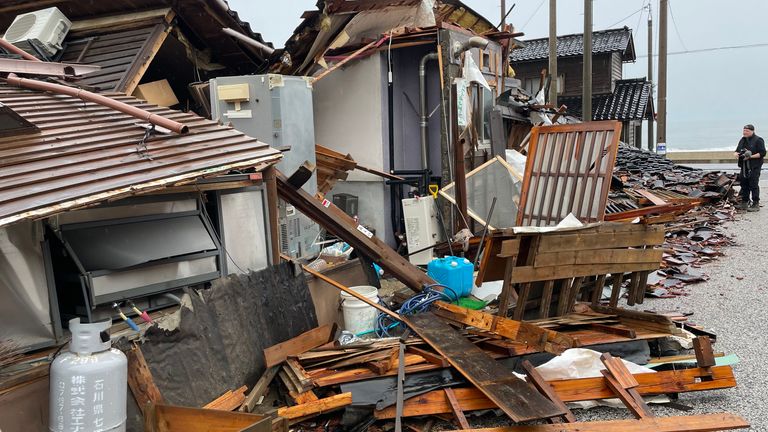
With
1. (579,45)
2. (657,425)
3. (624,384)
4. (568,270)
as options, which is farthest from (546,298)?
(579,45)

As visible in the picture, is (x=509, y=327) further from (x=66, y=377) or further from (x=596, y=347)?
(x=66, y=377)

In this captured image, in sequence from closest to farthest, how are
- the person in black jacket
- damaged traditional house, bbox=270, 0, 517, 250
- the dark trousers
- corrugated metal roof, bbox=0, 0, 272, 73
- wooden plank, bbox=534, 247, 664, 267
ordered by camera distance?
wooden plank, bbox=534, 247, 664, 267 < corrugated metal roof, bbox=0, 0, 272, 73 < damaged traditional house, bbox=270, 0, 517, 250 < the person in black jacket < the dark trousers

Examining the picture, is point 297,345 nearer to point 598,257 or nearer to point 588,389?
point 588,389

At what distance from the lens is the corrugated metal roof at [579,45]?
2967 centimetres

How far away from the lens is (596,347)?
5.17m

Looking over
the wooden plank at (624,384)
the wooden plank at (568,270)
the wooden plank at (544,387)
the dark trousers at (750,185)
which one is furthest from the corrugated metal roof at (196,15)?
the dark trousers at (750,185)

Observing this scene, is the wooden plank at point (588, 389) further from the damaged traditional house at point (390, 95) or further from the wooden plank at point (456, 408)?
the damaged traditional house at point (390, 95)

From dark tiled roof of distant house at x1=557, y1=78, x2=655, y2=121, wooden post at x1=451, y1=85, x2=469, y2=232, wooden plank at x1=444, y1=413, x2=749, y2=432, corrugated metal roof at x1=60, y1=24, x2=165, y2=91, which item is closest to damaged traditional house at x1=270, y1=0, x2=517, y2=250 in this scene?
wooden post at x1=451, y1=85, x2=469, y2=232

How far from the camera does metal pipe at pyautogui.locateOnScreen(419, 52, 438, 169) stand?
9836 millimetres

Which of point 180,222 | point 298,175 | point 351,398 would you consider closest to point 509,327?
point 351,398

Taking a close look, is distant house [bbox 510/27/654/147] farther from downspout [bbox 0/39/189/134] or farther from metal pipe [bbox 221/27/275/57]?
downspout [bbox 0/39/189/134]

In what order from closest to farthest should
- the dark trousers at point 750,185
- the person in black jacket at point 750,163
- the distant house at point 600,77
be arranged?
the person in black jacket at point 750,163, the dark trousers at point 750,185, the distant house at point 600,77

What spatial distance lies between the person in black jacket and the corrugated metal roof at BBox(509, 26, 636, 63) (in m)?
16.4

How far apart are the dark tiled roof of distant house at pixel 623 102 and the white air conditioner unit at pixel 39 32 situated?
26104 mm
